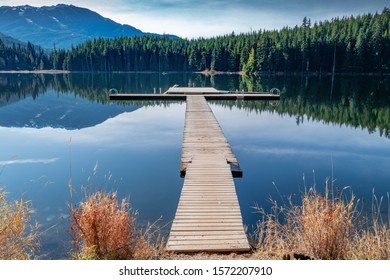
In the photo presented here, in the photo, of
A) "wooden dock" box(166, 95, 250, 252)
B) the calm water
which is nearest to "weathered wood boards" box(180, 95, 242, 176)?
"wooden dock" box(166, 95, 250, 252)

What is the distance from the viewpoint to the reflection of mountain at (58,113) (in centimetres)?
2056

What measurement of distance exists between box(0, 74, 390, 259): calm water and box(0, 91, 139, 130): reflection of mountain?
77 mm

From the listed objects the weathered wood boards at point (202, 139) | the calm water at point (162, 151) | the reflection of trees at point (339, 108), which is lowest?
the calm water at point (162, 151)

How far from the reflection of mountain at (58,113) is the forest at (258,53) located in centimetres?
3678

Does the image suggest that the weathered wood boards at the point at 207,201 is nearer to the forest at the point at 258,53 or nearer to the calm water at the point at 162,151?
the calm water at the point at 162,151

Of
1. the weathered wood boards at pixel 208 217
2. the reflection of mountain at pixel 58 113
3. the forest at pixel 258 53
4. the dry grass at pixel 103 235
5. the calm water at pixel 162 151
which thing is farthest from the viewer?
the forest at pixel 258 53

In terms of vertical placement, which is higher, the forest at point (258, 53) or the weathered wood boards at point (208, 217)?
the forest at point (258, 53)

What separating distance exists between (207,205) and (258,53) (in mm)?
68637

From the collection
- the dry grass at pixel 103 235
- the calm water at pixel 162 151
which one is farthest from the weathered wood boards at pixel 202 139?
the dry grass at pixel 103 235

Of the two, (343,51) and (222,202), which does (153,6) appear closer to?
(222,202)

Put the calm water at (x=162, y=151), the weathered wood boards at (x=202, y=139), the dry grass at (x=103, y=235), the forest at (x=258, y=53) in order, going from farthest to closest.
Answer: the forest at (x=258, y=53) → the weathered wood boards at (x=202, y=139) → the calm water at (x=162, y=151) → the dry grass at (x=103, y=235)

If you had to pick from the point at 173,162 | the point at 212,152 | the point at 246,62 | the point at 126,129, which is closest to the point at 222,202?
the point at 212,152

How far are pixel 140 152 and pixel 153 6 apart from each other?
7.37m

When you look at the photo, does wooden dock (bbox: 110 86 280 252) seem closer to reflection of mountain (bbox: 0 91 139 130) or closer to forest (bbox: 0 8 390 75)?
reflection of mountain (bbox: 0 91 139 130)
